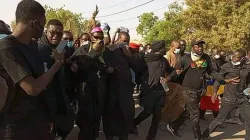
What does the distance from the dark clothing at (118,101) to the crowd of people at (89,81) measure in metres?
0.01

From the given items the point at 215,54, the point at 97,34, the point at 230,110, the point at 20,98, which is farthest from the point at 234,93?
the point at 215,54

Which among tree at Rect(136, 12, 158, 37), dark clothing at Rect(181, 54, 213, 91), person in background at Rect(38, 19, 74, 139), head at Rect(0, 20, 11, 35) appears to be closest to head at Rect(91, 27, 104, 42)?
person in background at Rect(38, 19, 74, 139)

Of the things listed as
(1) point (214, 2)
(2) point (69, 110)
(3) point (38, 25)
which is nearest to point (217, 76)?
(2) point (69, 110)

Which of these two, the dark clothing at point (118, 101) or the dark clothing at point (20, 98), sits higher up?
the dark clothing at point (20, 98)

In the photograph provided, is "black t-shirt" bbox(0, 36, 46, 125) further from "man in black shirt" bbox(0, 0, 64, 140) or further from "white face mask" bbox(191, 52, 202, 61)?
"white face mask" bbox(191, 52, 202, 61)

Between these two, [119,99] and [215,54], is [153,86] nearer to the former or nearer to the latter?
[119,99]

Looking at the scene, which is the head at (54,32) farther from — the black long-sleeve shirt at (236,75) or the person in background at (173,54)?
the person in background at (173,54)

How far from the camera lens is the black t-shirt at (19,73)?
231 centimetres

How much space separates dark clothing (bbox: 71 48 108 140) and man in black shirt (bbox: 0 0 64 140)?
7.28 ft

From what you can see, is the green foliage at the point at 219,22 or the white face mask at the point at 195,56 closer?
the white face mask at the point at 195,56

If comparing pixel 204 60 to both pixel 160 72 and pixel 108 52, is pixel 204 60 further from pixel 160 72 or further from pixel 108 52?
pixel 108 52

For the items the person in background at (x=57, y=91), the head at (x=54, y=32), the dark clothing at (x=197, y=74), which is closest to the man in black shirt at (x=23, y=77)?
the person in background at (x=57, y=91)

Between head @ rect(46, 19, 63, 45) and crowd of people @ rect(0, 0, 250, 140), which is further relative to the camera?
head @ rect(46, 19, 63, 45)

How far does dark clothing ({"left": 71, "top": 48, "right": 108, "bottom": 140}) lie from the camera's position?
4.82 m
